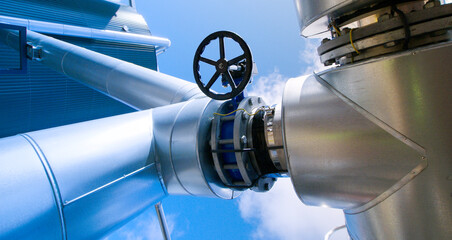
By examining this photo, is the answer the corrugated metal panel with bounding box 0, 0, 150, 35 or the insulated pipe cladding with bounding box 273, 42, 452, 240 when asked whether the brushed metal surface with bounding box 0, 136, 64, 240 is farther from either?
the corrugated metal panel with bounding box 0, 0, 150, 35

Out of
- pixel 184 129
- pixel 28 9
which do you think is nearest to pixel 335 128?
pixel 184 129

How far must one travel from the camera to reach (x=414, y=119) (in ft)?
2.71

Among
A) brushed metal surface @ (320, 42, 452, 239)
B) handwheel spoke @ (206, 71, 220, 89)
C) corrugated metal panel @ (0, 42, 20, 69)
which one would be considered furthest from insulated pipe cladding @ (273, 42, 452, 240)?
corrugated metal panel @ (0, 42, 20, 69)

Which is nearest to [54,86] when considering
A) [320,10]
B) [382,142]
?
[320,10]

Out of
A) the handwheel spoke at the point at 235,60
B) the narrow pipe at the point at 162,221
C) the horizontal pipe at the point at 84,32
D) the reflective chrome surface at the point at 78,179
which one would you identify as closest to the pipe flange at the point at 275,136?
the handwheel spoke at the point at 235,60

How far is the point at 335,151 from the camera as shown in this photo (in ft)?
3.13

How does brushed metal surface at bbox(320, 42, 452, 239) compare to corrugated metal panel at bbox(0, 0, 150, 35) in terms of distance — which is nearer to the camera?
brushed metal surface at bbox(320, 42, 452, 239)

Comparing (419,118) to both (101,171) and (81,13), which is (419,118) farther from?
(81,13)

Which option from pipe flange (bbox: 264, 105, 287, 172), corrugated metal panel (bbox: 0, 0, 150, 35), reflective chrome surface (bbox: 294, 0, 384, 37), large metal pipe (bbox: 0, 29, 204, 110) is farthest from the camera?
corrugated metal panel (bbox: 0, 0, 150, 35)

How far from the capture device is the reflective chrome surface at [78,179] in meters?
0.97

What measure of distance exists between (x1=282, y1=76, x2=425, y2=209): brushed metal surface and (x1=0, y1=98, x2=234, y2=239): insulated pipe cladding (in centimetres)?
53

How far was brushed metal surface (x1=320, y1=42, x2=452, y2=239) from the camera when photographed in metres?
0.80

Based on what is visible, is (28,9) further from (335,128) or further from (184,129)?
(335,128)

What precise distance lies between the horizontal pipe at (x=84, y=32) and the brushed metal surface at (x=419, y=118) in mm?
4486
